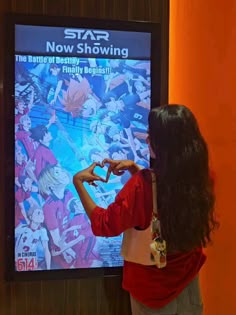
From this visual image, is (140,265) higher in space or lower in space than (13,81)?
lower

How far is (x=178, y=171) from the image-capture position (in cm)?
208

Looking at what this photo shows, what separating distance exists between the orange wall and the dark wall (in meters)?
0.18

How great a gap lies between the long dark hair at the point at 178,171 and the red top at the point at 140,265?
71 mm

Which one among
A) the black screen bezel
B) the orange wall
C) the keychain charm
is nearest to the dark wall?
the black screen bezel

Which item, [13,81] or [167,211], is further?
[13,81]

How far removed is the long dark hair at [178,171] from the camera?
2.08 m

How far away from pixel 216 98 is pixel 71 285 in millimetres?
1184

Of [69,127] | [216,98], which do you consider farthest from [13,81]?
[216,98]

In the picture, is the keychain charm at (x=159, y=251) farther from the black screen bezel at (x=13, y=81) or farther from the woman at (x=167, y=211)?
the black screen bezel at (x=13, y=81)

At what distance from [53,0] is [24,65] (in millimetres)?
359

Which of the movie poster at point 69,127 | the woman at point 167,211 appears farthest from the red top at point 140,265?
the movie poster at point 69,127

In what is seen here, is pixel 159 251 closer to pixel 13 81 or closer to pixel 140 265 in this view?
pixel 140 265

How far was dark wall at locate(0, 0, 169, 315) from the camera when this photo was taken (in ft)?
8.59

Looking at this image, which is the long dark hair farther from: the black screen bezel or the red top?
the black screen bezel
